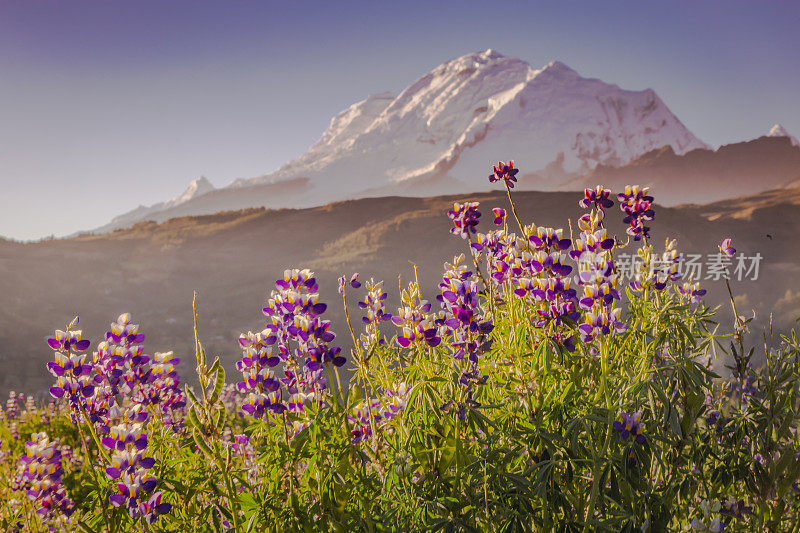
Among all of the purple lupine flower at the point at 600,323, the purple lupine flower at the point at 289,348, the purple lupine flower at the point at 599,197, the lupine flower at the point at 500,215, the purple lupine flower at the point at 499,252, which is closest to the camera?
the purple lupine flower at the point at 600,323

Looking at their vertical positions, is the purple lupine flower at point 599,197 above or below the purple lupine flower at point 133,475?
above

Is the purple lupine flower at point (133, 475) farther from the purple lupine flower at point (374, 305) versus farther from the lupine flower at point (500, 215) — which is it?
the lupine flower at point (500, 215)

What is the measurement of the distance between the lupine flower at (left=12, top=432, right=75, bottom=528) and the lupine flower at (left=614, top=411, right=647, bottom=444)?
8.56 feet

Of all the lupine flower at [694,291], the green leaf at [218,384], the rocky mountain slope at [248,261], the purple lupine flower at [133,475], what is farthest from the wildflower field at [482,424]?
the rocky mountain slope at [248,261]

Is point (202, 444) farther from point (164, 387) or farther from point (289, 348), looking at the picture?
point (164, 387)

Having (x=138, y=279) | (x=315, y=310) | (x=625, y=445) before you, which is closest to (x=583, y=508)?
(x=625, y=445)

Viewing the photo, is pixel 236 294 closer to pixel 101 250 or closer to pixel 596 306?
pixel 101 250

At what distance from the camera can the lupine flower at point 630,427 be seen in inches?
67.6

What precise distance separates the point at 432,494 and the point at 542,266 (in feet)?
3.21

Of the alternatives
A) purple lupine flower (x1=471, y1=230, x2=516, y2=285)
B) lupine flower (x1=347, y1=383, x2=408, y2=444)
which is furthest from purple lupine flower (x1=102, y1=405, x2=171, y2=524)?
purple lupine flower (x1=471, y1=230, x2=516, y2=285)

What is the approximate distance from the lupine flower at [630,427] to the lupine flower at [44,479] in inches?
103

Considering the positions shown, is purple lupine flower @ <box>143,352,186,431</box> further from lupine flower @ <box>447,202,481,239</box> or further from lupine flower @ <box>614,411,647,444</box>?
lupine flower @ <box>614,411,647,444</box>

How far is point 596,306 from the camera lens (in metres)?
1.84

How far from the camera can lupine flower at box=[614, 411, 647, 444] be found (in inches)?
67.6
